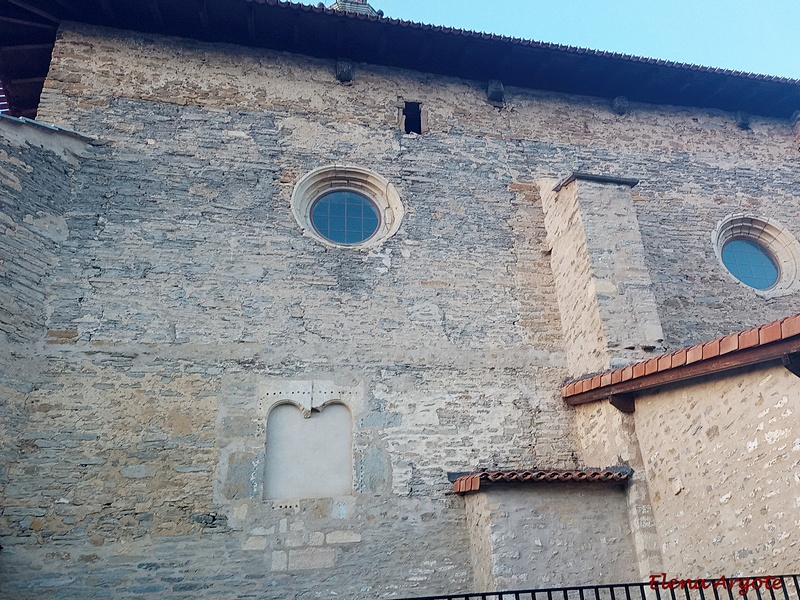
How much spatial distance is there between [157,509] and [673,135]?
9.22 metres

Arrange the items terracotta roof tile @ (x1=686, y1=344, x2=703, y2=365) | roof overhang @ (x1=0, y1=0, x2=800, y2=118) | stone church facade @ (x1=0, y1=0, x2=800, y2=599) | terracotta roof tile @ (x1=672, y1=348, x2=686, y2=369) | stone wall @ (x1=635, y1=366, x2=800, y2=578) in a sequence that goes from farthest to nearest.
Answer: roof overhang @ (x1=0, y1=0, x2=800, y2=118), stone church facade @ (x1=0, y1=0, x2=800, y2=599), terracotta roof tile @ (x1=672, y1=348, x2=686, y2=369), terracotta roof tile @ (x1=686, y1=344, x2=703, y2=365), stone wall @ (x1=635, y1=366, x2=800, y2=578)

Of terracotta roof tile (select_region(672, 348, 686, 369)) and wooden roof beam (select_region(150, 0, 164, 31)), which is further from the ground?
wooden roof beam (select_region(150, 0, 164, 31))

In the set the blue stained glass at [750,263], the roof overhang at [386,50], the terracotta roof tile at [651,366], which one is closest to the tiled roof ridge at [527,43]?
the roof overhang at [386,50]

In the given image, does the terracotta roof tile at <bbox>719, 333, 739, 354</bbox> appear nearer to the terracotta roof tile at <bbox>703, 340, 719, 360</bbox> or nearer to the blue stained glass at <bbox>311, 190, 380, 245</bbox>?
the terracotta roof tile at <bbox>703, 340, 719, 360</bbox>

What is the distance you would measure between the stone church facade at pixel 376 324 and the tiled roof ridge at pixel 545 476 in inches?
Result: 1.2

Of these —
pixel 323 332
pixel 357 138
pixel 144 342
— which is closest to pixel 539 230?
pixel 357 138

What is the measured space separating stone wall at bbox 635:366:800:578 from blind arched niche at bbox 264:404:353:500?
316 centimetres

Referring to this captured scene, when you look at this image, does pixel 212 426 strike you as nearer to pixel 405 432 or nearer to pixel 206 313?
pixel 206 313

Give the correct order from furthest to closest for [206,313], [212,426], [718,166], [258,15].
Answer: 1. [718,166]
2. [258,15]
3. [206,313]
4. [212,426]

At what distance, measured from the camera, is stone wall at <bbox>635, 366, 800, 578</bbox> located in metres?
4.84

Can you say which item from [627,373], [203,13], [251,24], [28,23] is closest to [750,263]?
[627,373]

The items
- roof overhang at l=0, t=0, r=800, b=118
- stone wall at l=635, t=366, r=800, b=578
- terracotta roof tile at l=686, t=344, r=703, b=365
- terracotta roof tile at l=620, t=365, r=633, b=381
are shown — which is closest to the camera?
stone wall at l=635, t=366, r=800, b=578

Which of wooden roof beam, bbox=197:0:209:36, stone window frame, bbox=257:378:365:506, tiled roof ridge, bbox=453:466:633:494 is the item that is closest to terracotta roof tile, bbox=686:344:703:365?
tiled roof ridge, bbox=453:466:633:494

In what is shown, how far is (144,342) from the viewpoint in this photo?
6.75m
